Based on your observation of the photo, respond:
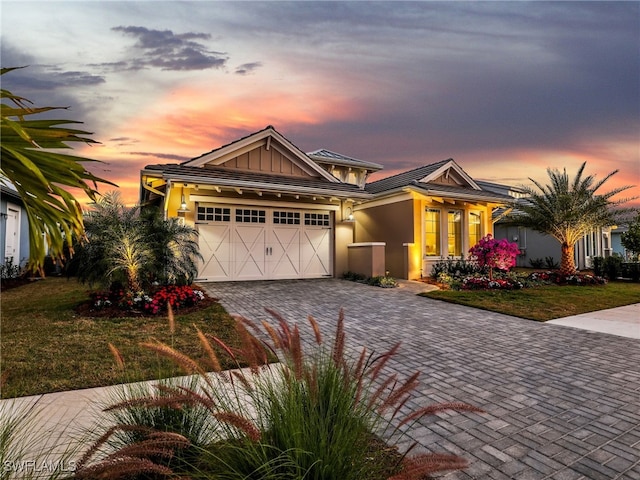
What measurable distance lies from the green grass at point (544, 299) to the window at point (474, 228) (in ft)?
14.0

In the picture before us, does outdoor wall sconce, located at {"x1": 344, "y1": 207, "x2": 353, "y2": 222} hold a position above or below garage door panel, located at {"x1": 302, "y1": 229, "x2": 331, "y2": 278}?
above

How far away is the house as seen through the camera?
12898 millimetres

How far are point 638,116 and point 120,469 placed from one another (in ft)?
61.9

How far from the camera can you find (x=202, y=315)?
7809 millimetres

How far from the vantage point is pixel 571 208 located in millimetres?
15336

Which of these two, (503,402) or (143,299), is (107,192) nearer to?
(143,299)

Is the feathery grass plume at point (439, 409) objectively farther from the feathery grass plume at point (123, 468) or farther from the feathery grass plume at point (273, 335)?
the feathery grass plume at point (123, 468)

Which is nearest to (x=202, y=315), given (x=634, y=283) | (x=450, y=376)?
(x=450, y=376)

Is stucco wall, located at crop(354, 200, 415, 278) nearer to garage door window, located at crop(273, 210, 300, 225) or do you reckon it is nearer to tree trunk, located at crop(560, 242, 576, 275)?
garage door window, located at crop(273, 210, 300, 225)

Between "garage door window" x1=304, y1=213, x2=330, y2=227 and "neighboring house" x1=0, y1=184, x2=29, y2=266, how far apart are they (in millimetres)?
11546

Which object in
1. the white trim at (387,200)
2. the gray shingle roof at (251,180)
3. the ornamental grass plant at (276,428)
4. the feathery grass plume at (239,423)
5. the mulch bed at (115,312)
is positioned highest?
the gray shingle roof at (251,180)

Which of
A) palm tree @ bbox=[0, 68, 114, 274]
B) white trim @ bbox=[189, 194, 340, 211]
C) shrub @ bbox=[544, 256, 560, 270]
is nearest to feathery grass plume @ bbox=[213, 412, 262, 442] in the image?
palm tree @ bbox=[0, 68, 114, 274]

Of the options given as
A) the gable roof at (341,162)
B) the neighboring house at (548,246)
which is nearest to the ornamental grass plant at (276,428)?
the gable roof at (341,162)

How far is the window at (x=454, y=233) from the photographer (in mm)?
16219
